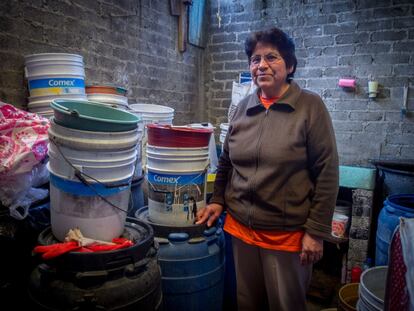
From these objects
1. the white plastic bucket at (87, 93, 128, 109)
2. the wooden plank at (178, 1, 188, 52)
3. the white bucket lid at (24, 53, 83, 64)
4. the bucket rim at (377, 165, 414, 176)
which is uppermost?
the wooden plank at (178, 1, 188, 52)

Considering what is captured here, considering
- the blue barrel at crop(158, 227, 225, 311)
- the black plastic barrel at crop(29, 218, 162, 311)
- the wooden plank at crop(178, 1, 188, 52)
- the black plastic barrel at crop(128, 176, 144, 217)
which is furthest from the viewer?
the wooden plank at crop(178, 1, 188, 52)

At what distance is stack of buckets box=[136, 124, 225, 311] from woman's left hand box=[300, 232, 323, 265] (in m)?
0.48

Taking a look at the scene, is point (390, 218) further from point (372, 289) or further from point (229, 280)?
point (229, 280)

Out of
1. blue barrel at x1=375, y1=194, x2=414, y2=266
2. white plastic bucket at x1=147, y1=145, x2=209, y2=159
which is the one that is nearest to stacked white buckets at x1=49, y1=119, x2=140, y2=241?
white plastic bucket at x1=147, y1=145, x2=209, y2=159

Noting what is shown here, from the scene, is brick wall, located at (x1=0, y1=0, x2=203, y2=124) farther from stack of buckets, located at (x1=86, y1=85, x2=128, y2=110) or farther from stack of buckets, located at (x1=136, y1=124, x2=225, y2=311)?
stack of buckets, located at (x1=136, y1=124, x2=225, y2=311)

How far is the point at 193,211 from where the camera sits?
1701 mm

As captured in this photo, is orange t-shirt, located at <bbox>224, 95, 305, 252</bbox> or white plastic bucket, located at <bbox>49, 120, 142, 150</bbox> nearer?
white plastic bucket, located at <bbox>49, 120, 142, 150</bbox>

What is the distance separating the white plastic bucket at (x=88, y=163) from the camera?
4.02ft

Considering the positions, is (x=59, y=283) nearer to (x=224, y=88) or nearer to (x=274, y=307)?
(x=274, y=307)

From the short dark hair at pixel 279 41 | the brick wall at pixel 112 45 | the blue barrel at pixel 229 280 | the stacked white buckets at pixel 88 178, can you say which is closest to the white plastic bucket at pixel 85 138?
the stacked white buckets at pixel 88 178

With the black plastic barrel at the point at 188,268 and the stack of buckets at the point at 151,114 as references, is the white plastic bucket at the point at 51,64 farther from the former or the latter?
the black plastic barrel at the point at 188,268

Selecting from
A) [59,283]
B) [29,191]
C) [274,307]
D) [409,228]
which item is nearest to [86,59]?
[29,191]

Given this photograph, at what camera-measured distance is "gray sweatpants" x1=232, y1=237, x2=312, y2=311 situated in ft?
4.66

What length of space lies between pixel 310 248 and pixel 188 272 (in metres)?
0.60
